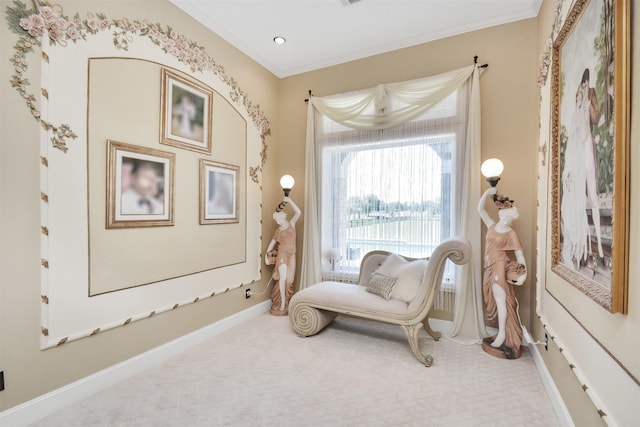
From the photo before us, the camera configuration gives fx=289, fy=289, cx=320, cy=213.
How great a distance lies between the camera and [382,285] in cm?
276

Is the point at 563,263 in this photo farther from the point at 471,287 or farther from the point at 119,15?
the point at 119,15

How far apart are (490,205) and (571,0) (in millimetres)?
1642

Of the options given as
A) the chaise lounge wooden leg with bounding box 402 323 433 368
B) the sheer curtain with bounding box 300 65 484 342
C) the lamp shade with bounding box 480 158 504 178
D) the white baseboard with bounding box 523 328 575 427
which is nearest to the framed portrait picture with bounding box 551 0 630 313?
the lamp shade with bounding box 480 158 504 178

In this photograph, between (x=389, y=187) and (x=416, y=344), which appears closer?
(x=416, y=344)

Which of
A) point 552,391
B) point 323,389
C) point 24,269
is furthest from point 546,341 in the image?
point 24,269

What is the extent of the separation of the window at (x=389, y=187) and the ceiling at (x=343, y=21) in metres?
0.71

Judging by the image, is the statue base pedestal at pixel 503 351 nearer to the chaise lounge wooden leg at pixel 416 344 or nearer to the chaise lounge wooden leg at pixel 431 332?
the chaise lounge wooden leg at pixel 431 332

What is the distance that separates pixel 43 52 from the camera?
1.76 meters

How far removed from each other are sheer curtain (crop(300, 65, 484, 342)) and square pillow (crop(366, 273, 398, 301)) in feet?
1.69

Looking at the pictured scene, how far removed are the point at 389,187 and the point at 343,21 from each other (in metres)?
1.76

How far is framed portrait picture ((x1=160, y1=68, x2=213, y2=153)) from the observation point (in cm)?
248

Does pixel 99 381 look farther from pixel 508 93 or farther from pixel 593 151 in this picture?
pixel 508 93

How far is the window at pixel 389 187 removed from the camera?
9.85 feet

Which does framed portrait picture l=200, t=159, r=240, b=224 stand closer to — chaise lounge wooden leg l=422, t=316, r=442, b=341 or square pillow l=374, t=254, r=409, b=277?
square pillow l=374, t=254, r=409, b=277
